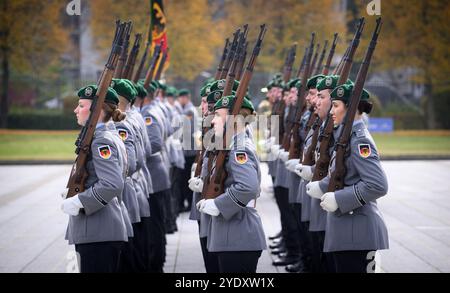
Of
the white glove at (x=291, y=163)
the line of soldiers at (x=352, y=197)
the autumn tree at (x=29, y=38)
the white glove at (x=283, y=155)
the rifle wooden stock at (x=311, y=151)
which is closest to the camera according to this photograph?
the line of soldiers at (x=352, y=197)

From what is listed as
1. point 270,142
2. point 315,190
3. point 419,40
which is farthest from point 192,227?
point 419,40

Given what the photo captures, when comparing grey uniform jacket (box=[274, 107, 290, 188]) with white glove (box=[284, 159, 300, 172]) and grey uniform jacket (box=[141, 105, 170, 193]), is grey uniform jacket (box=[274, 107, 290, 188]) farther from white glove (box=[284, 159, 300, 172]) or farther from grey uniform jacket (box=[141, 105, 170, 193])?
grey uniform jacket (box=[141, 105, 170, 193])

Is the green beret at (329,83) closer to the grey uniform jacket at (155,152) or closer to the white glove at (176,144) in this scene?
the grey uniform jacket at (155,152)

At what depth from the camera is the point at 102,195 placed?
5.48 meters

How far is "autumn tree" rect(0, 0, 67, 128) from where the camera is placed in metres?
29.4

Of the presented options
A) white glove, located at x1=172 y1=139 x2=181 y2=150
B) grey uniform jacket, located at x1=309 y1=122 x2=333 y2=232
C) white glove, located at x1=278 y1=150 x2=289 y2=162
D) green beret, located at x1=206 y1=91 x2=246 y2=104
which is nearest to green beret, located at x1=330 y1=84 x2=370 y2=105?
grey uniform jacket, located at x1=309 y1=122 x2=333 y2=232

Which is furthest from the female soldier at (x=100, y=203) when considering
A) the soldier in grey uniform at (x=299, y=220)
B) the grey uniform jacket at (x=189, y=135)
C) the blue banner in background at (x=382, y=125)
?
the blue banner in background at (x=382, y=125)

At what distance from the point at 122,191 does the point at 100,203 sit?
93 centimetres

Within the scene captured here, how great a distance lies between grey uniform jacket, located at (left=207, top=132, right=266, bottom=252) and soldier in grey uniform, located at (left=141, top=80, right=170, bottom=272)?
2676 mm

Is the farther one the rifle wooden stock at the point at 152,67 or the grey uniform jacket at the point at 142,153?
the rifle wooden stock at the point at 152,67

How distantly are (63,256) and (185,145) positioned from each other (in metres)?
5.04

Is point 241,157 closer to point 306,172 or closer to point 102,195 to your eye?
point 102,195

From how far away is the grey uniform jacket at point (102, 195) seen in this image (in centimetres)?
548

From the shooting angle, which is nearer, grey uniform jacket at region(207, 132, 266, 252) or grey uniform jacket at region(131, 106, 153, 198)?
grey uniform jacket at region(207, 132, 266, 252)
